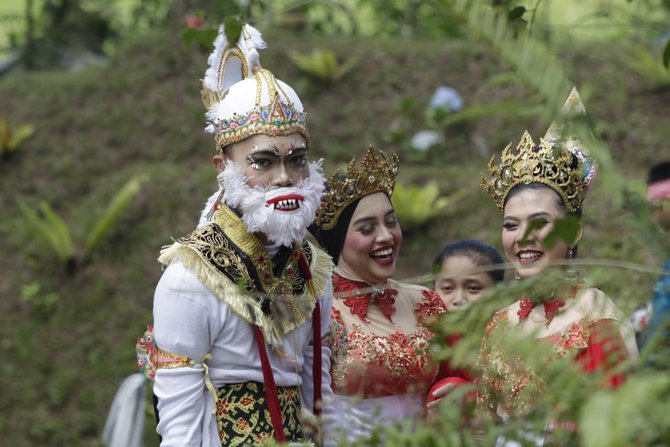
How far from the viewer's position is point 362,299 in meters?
4.23

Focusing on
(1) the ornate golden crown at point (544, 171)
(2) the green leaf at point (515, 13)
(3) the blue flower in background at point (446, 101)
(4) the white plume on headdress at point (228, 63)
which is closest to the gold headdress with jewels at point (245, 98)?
(4) the white plume on headdress at point (228, 63)

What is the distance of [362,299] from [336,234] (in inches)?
11.1

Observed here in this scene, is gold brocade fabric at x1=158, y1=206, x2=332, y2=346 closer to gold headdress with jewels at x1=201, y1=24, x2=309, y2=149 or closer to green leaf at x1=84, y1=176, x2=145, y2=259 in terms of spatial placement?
gold headdress with jewels at x1=201, y1=24, x2=309, y2=149

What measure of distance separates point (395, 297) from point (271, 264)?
3.07 feet

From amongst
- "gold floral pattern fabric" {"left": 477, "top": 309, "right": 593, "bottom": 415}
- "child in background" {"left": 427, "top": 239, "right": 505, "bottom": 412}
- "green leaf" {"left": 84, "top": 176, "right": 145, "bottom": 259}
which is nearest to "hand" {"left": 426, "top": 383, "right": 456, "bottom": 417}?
"gold floral pattern fabric" {"left": 477, "top": 309, "right": 593, "bottom": 415}

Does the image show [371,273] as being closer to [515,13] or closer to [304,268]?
[304,268]

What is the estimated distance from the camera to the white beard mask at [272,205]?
332 cm

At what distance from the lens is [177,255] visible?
11.0ft

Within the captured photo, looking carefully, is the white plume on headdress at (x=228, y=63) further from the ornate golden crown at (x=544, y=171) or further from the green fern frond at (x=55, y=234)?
the green fern frond at (x=55, y=234)

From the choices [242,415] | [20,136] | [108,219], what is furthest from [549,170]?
[20,136]

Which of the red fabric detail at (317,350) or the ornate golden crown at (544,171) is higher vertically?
the ornate golden crown at (544,171)

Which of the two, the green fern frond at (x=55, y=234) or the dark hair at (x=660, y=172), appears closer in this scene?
the dark hair at (x=660, y=172)

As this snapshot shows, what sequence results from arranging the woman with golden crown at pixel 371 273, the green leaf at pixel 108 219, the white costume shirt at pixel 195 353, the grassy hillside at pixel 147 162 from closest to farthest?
1. the white costume shirt at pixel 195 353
2. the woman with golden crown at pixel 371 273
3. the grassy hillside at pixel 147 162
4. the green leaf at pixel 108 219

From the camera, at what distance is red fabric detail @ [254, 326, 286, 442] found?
10.8ft
